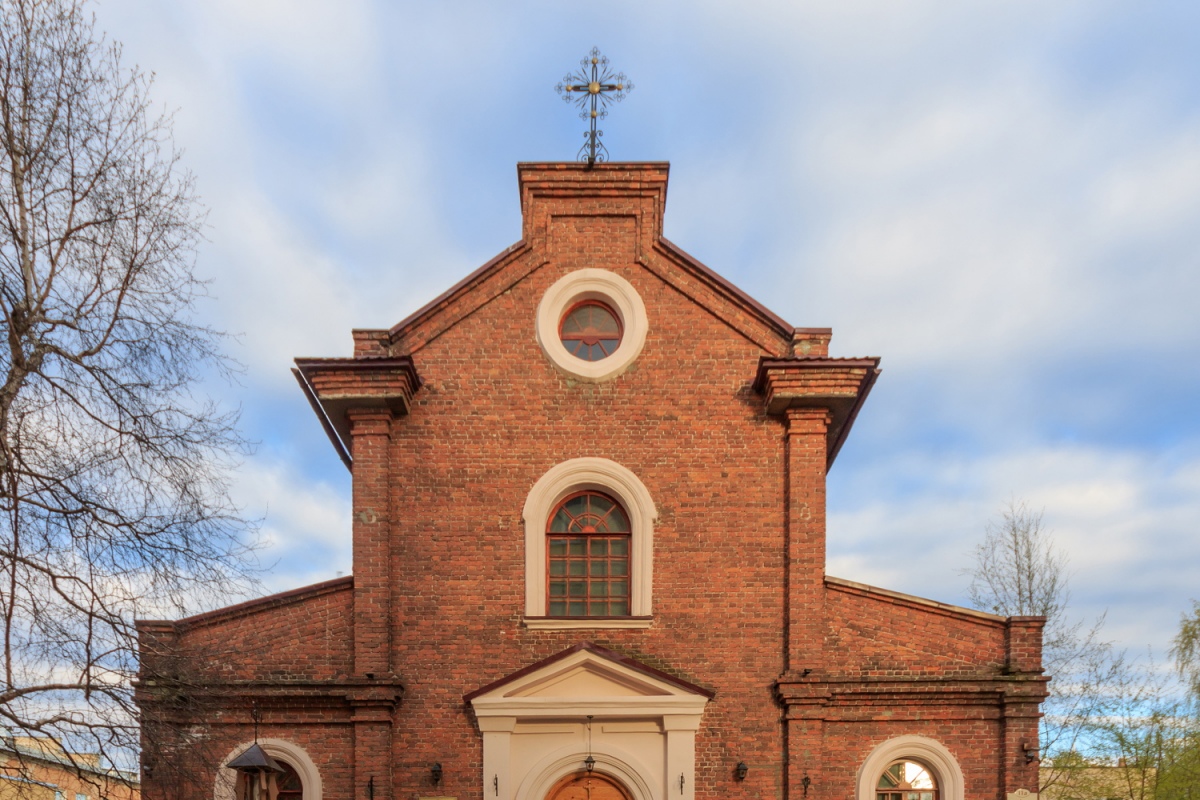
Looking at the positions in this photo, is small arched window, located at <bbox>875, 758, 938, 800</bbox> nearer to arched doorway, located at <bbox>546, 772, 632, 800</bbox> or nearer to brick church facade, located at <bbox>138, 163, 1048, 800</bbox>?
brick church facade, located at <bbox>138, 163, 1048, 800</bbox>

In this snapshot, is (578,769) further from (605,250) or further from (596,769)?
(605,250)

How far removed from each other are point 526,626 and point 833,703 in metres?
3.99

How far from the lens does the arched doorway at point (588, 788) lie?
1320 centimetres

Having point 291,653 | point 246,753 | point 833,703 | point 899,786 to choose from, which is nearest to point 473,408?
point 291,653

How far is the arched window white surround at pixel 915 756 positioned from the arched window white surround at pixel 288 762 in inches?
265

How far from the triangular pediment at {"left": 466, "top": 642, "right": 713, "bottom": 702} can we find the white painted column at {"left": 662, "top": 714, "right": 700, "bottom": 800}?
34 cm

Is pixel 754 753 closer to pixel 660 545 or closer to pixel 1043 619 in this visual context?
pixel 660 545

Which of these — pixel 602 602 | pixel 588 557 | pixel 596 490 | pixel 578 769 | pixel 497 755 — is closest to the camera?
pixel 497 755

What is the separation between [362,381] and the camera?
13578 mm

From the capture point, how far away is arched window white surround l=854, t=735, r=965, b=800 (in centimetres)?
1306

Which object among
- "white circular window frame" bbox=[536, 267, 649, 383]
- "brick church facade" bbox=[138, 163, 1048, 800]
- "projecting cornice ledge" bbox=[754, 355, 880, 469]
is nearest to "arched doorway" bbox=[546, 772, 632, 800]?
"brick church facade" bbox=[138, 163, 1048, 800]

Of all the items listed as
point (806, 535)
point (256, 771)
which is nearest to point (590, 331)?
point (806, 535)

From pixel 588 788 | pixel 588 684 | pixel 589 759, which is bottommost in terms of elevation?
pixel 588 788

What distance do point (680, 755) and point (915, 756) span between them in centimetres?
298
